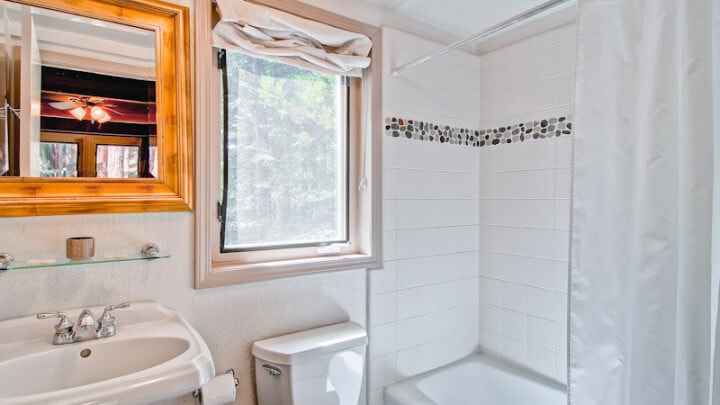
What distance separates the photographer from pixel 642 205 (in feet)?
3.00

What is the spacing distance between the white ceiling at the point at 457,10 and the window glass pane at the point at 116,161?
1.24 meters

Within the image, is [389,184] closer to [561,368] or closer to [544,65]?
[544,65]

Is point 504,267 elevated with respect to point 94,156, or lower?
lower

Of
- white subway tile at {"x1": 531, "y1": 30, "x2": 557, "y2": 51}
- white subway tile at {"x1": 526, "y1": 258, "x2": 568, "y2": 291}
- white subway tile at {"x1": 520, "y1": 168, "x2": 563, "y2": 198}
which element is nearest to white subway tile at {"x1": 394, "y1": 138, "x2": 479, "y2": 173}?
white subway tile at {"x1": 520, "y1": 168, "x2": 563, "y2": 198}

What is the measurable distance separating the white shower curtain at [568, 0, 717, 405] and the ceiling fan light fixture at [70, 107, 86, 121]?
149 centimetres

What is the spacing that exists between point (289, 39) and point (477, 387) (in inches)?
78.0

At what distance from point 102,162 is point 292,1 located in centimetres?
96

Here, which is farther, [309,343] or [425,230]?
[425,230]

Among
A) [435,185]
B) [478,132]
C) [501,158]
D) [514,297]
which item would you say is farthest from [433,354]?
[478,132]

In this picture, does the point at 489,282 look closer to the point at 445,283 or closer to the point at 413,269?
the point at 445,283

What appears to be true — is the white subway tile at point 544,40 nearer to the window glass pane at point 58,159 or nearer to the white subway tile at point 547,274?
the white subway tile at point 547,274

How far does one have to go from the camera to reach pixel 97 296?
124 cm

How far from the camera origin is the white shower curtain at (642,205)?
82 cm

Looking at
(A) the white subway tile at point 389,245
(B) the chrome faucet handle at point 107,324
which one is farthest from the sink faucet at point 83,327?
(A) the white subway tile at point 389,245
